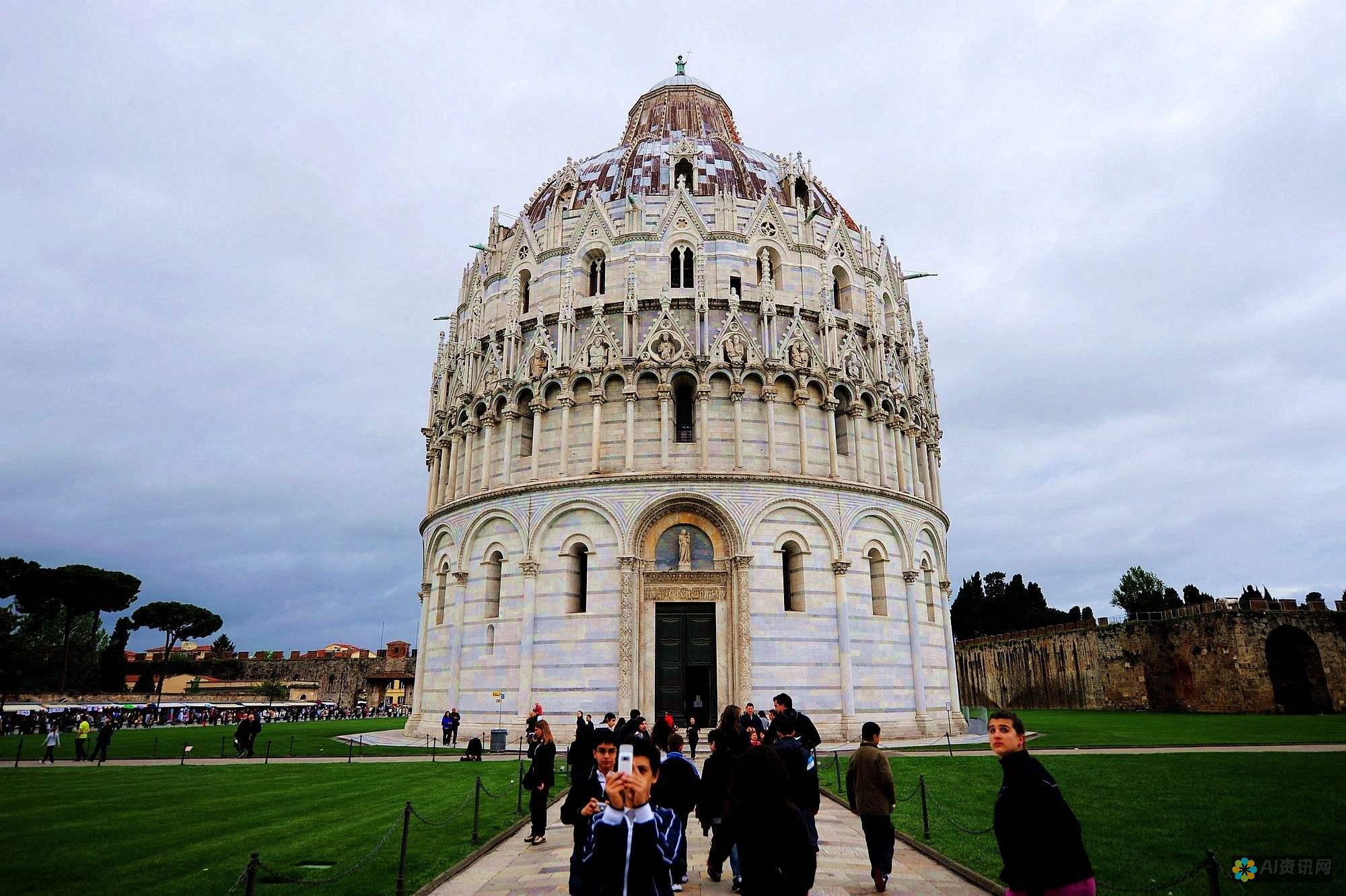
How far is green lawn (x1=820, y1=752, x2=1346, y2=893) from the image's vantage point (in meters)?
11.4

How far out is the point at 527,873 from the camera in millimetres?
11211

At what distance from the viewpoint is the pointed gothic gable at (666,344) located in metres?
33.9

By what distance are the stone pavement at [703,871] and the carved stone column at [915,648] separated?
2040cm

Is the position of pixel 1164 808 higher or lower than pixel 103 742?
lower

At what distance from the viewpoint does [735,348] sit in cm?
3419

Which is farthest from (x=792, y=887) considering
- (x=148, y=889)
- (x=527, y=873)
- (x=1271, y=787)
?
(x=1271, y=787)

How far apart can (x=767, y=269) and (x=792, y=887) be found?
32.7m

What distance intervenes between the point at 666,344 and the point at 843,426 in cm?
889

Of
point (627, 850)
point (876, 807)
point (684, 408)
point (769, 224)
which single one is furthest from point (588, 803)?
point (769, 224)

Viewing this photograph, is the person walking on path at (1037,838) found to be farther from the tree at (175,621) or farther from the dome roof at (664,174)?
the tree at (175,621)

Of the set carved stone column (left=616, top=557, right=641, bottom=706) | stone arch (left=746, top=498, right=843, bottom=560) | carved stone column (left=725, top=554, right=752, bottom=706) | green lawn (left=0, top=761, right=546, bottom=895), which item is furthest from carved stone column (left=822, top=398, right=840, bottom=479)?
green lawn (left=0, top=761, right=546, bottom=895)

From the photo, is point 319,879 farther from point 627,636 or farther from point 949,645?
point 949,645

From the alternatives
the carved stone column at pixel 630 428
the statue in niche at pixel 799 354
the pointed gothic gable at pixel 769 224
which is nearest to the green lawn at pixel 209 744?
the carved stone column at pixel 630 428

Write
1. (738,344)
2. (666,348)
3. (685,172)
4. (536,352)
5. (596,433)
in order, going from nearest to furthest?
(596,433), (666,348), (738,344), (536,352), (685,172)
